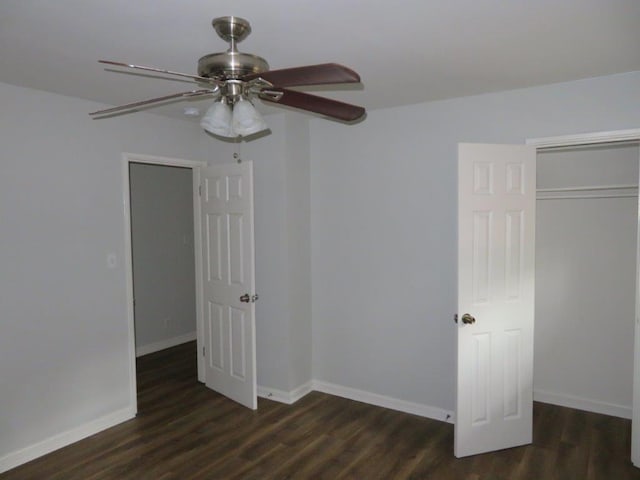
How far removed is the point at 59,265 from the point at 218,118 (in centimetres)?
206

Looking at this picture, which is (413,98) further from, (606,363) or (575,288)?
(606,363)

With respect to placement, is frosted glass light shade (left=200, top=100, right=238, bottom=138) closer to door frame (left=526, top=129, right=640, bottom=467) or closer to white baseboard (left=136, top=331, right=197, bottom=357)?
door frame (left=526, top=129, right=640, bottom=467)

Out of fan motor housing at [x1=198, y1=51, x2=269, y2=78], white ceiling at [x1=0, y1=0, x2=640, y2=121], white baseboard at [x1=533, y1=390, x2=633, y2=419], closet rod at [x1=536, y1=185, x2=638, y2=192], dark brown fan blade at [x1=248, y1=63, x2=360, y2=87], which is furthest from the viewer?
white baseboard at [x1=533, y1=390, x2=633, y2=419]

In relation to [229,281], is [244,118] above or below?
above

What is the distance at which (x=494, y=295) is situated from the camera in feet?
9.91

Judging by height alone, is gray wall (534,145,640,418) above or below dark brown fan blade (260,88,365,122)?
below

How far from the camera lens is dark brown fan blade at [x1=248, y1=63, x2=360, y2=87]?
1.54 meters

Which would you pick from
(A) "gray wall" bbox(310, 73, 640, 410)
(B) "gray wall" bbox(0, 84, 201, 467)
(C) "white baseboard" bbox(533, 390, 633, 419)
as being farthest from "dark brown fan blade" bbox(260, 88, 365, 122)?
(C) "white baseboard" bbox(533, 390, 633, 419)

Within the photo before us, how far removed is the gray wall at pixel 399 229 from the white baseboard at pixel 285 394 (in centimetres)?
20

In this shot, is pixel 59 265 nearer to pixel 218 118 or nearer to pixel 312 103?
pixel 218 118

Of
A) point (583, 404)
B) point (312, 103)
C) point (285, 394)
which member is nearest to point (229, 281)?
point (285, 394)

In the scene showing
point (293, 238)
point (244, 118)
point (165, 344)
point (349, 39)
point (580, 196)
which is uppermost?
point (349, 39)

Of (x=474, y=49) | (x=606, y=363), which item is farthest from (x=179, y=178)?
(x=606, y=363)

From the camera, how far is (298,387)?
13.1 ft
